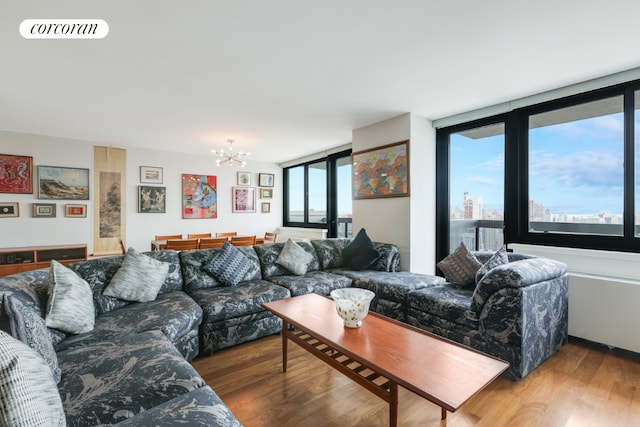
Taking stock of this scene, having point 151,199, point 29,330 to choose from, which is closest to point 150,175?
point 151,199

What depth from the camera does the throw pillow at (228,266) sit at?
296 cm

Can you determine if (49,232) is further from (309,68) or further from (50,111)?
(309,68)

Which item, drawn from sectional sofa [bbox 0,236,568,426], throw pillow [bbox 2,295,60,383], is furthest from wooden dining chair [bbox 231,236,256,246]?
throw pillow [bbox 2,295,60,383]

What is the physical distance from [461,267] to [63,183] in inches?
232

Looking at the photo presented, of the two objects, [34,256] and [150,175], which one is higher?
[150,175]

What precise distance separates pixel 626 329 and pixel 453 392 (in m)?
2.36

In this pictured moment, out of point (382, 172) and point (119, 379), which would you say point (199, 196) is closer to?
point (382, 172)

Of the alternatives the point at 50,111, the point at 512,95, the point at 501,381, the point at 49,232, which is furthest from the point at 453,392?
the point at 49,232

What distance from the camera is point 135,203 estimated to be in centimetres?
533

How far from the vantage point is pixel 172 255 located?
2938 millimetres

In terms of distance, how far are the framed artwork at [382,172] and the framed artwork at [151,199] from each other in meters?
3.69

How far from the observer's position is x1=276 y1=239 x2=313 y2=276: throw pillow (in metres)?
3.44

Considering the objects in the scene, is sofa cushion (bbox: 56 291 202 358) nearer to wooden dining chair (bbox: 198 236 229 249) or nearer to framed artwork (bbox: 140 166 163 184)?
wooden dining chair (bbox: 198 236 229 249)

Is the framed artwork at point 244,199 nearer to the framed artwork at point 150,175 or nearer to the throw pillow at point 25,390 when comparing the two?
the framed artwork at point 150,175
